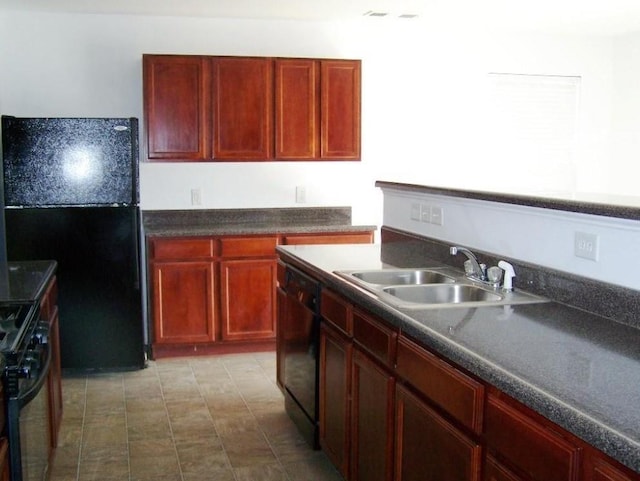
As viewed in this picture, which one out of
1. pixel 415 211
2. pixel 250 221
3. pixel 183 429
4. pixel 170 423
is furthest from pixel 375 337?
pixel 250 221

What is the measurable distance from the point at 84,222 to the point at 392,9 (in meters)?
2.52

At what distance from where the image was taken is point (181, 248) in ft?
16.5

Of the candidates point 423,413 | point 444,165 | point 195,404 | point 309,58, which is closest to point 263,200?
point 309,58

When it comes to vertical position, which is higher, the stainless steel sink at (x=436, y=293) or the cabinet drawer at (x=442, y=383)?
the stainless steel sink at (x=436, y=293)

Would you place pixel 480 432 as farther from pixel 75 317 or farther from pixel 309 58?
pixel 309 58

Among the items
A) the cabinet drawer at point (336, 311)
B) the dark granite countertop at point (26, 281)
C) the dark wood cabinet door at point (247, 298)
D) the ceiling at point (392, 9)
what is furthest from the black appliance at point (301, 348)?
the ceiling at point (392, 9)

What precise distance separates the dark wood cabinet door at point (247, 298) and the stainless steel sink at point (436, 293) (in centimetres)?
240

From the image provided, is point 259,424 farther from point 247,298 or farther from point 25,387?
point 25,387

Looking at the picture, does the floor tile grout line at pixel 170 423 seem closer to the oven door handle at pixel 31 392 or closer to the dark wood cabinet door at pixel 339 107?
the oven door handle at pixel 31 392

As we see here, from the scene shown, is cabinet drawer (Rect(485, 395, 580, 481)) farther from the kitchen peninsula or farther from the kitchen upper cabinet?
the kitchen upper cabinet

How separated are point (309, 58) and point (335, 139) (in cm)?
61

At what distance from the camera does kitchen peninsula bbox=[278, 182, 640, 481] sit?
4.90 feet

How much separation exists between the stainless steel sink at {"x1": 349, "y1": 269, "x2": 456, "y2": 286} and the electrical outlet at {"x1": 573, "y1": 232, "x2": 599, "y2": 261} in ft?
2.73

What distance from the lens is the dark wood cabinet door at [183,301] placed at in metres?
5.04
